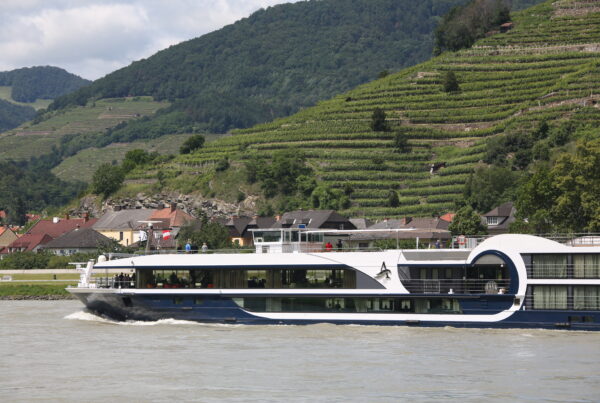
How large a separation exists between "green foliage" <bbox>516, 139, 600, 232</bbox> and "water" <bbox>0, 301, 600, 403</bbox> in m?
21.4

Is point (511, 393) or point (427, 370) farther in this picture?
point (427, 370)

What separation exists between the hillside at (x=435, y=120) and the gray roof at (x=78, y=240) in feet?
37.2

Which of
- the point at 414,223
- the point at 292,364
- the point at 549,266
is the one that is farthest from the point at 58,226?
the point at 292,364

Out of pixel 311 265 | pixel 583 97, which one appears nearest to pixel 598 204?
pixel 311 265

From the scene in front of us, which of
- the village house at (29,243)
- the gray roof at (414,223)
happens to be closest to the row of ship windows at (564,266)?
the gray roof at (414,223)

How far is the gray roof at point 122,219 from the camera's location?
329ft

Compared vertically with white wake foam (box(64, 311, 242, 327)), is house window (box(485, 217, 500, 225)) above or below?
above

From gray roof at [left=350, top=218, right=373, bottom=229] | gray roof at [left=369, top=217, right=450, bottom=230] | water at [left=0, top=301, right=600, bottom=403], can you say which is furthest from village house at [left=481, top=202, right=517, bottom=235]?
water at [left=0, top=301, right=600, bottom=403]

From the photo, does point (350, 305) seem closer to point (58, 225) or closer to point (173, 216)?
point (173, 216)

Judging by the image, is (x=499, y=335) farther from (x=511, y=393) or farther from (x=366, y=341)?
(x=511, y=393)

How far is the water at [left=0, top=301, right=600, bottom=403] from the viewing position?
84.9 ft

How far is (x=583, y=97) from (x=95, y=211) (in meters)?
49.6

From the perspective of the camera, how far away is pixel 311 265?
38000mm

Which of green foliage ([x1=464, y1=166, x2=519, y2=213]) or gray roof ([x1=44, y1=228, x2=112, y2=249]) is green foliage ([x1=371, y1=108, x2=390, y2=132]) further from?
gray roof ([x1=44, y1=228, x2=112, y2=249])
